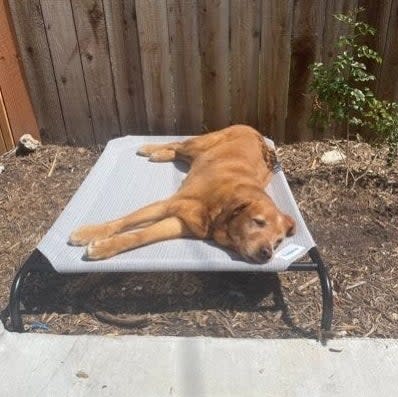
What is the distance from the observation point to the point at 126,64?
4.19 metres

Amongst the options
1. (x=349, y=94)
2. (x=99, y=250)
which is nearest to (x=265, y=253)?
(x=99, y=250)

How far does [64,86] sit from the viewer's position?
4.32 meters

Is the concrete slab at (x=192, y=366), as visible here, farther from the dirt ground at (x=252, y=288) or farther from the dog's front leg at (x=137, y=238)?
the dog's front leg at (x=137, y=238)

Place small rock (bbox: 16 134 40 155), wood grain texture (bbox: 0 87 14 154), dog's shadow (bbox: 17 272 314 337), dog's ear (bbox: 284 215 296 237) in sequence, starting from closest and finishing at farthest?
dog's ear (bbox: 284 215 296 237) → dog's shadow (bbox: 17 272 314 337) → wood grain texture (bbox: 0 87 14 154) → small rock (bbox: 16 134 40 155)

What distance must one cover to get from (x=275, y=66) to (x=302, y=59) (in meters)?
0.23

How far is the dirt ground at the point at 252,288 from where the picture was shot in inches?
109

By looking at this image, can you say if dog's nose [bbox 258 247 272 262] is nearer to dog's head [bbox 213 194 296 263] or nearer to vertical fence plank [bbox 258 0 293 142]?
dog's head [bbox 213 194 296 263]

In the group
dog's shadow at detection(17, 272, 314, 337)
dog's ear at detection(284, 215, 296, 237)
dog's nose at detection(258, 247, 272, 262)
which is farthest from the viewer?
dog's shadow at detection(17, 272, 314, 337)

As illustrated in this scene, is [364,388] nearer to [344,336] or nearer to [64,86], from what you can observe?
[344,336]

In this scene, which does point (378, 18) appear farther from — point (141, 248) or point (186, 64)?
point (141, 248)

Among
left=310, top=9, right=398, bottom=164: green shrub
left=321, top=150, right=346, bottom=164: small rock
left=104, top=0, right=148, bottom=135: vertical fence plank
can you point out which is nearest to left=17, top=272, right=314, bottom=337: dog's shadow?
left=310, top=9, right=398, bottom=164: green shrub

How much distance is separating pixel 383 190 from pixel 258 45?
1558 mm

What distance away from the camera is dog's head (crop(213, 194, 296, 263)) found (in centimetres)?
252

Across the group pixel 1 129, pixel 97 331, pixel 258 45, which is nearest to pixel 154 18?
pixel 258 45
